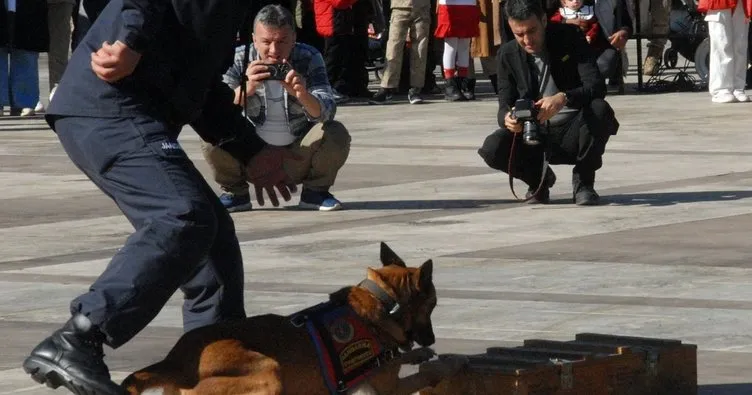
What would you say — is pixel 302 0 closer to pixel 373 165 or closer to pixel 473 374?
pixel 373 165

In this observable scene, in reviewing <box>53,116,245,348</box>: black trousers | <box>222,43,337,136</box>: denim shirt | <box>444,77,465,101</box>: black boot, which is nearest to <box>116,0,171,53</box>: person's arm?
<box>53,116,245,348</box>: black trousers

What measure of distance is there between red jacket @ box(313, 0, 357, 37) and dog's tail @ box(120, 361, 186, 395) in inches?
533

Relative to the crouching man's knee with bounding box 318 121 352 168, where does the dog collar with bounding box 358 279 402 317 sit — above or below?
above

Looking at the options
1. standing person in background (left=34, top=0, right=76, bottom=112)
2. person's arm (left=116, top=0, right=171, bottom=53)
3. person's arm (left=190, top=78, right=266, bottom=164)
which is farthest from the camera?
standing person in background (left=34, top=0, right=76, bottom=112)

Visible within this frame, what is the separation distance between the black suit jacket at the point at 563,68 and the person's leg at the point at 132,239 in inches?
233

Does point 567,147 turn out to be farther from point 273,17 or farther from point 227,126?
point 227,126

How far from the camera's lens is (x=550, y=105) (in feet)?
35.9

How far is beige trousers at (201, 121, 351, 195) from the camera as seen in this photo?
1123 cm

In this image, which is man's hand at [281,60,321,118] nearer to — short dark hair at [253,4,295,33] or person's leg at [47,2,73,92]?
short dark hair at [253,4,295,33]

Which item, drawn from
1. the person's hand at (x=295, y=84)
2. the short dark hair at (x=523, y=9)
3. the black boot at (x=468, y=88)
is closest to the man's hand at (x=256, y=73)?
the person's hand at (x=295, y=84)

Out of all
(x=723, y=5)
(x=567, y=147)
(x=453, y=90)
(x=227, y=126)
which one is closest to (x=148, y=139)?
(x=227, y=126)

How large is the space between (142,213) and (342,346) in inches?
28.3

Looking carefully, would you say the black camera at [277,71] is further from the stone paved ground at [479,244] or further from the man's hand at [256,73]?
the stone paved ground at [479,244]

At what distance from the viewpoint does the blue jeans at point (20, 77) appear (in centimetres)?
1797
